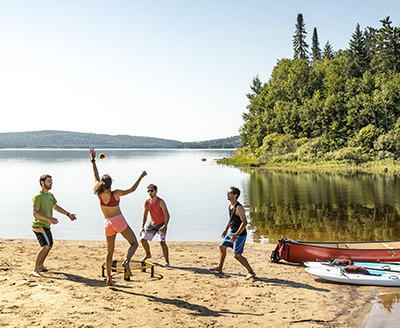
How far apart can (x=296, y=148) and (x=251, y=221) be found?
57.6m

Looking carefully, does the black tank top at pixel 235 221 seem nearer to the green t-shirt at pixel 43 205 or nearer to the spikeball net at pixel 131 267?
the spikeball net at pixel 131 267

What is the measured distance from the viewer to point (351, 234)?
50.6 ft

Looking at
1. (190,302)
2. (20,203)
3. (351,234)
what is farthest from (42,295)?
(20,203)

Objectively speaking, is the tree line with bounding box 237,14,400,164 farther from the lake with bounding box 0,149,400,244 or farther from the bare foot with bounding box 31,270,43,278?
the bare foot with bounding box 31,270,43,278

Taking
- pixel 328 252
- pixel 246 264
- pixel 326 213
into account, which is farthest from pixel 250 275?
pixel 326 213

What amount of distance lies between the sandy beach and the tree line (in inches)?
2187

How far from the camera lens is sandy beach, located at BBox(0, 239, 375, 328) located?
6234mm

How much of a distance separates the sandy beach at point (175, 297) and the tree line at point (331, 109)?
55.6 metres

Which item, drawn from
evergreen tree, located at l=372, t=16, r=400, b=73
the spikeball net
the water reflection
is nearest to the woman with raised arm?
the spikeball net

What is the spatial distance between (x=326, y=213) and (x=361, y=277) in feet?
40.5

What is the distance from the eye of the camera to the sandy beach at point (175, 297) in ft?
20.5

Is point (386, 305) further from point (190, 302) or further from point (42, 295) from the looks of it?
point (42, 295)

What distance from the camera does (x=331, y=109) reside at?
75.1 metres

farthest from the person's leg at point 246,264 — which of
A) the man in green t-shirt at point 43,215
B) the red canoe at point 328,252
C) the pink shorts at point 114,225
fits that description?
the man in green t-shirt at point 43,215
